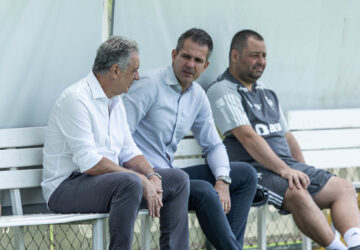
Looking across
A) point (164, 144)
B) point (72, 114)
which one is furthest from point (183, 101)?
point (72, 114)

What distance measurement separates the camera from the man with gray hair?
345 cm

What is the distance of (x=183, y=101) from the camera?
414 centimetres

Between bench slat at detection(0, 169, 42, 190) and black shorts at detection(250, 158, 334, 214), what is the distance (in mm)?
1258

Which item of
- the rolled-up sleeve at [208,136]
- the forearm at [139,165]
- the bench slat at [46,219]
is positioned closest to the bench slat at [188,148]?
the rolled-up sleeve at [208,136]

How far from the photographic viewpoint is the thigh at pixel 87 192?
3449mm

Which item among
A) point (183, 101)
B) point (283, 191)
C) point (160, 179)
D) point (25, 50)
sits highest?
point (25, 50)

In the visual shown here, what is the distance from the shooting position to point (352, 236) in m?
4.11

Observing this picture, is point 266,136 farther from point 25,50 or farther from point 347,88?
point 25,50

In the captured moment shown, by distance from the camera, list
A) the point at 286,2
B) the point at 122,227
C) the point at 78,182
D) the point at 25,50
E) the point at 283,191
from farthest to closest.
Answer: the point at 286,2 → the point at 283,191 → the point at 25,50 → the point at 78,182 → the point at 122,227

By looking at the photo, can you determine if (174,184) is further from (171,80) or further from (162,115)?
(171,80)

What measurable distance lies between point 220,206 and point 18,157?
101cm

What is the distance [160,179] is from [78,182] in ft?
1.26

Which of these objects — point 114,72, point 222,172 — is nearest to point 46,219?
point 114,72

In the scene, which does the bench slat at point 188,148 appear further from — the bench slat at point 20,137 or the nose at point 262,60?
the bench slat at point 20,137
